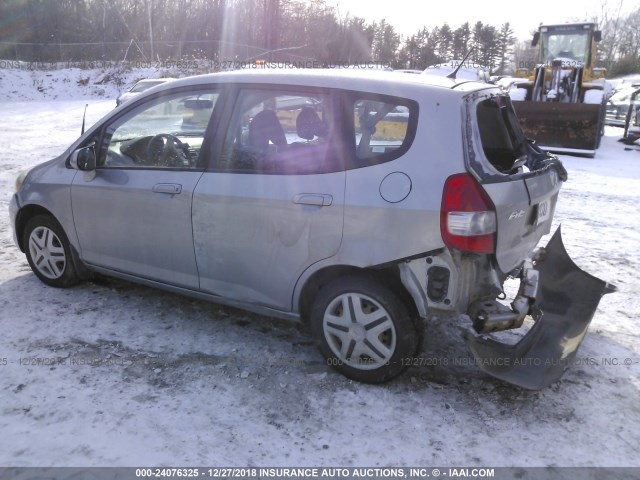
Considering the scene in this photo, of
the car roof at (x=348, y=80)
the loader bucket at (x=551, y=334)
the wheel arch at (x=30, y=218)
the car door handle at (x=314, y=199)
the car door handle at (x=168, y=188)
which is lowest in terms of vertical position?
the loader bucket at (x=551, y=334)

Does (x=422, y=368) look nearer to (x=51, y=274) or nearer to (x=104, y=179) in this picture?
(x=104, y=179)

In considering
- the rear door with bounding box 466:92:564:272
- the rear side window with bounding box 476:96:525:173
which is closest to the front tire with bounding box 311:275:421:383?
the rear door with bounding box 466:92:564:272

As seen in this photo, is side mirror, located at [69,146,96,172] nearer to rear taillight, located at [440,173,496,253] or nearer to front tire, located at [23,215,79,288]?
front tire, located at [23,215,79,288]

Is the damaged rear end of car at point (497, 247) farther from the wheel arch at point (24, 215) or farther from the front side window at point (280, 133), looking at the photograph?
the wheel arch at point (24, 215)

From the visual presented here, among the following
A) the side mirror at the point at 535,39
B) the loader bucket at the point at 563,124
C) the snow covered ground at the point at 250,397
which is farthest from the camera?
the side mirror at the point at 535,39

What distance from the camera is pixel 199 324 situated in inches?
154

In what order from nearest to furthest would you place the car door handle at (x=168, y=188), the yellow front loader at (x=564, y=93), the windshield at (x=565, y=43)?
the car door handle at (x=168, y=188)
the yellow front loader at (x=564, y=93)
the windshield at (x=565, y=43)

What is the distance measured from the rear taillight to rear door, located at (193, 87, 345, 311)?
60cm

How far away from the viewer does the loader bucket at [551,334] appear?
295 centimetres

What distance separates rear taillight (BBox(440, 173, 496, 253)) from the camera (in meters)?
2.71

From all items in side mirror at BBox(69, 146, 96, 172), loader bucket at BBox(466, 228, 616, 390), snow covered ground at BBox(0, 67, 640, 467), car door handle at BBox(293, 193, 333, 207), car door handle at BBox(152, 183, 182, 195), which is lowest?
snow covered ground at BBox(0, 67, 640, 467)

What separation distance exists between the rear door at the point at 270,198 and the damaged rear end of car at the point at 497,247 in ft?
2.19

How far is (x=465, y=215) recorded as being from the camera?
2711 mm

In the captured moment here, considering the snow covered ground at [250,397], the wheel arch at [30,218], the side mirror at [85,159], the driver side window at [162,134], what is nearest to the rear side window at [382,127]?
the driver side window at [162,134]
